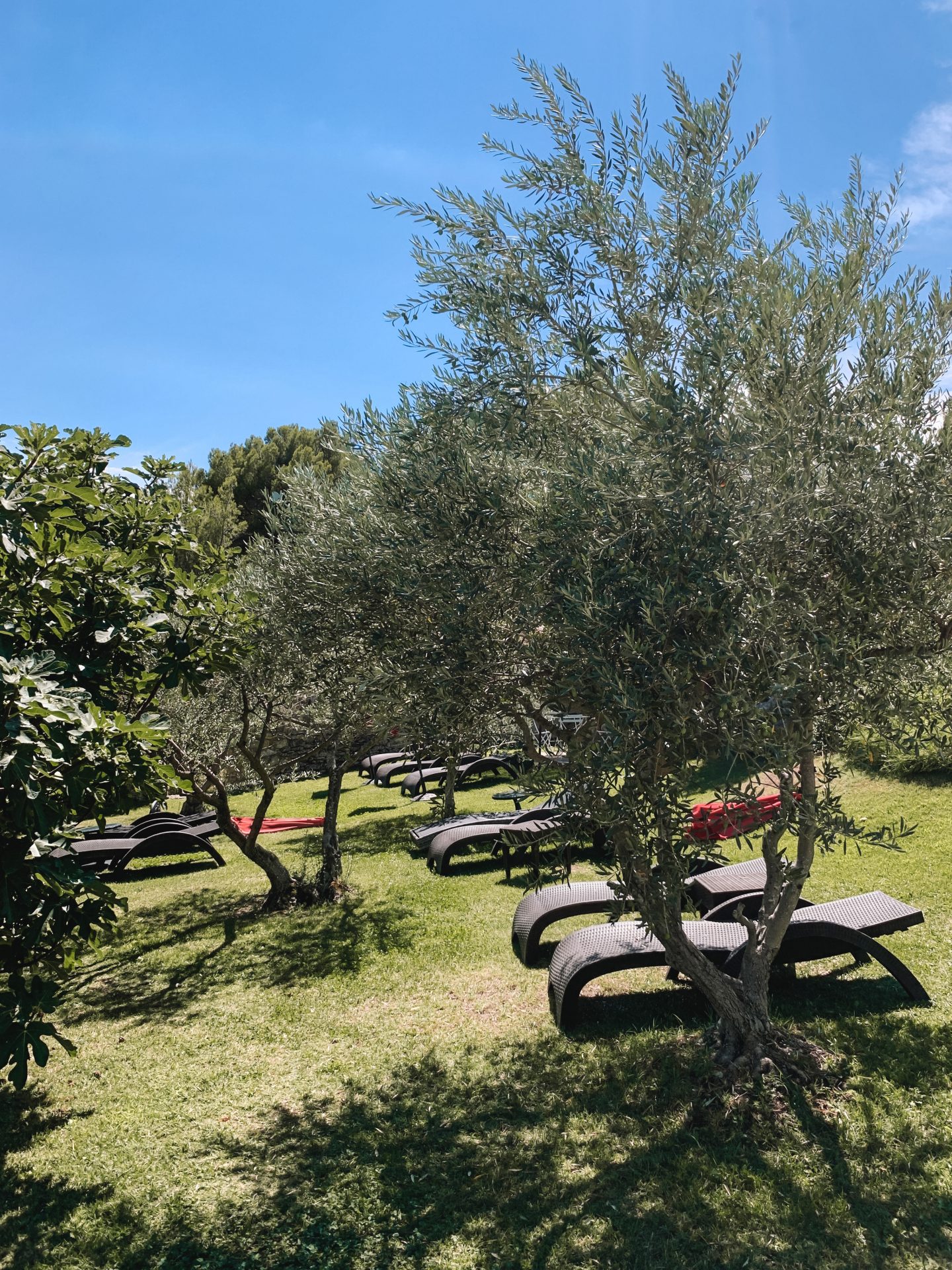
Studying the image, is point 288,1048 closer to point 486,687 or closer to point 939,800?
point 486,687

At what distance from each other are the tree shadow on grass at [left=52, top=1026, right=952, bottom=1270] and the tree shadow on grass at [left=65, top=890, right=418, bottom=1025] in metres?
3.10

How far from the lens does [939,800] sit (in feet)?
41.4

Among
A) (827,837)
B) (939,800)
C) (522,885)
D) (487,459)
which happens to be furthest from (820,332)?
(939,800)

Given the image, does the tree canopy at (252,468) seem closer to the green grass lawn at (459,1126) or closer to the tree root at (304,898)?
the tree root at (304,898)

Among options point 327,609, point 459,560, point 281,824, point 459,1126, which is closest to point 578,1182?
point 459,1126

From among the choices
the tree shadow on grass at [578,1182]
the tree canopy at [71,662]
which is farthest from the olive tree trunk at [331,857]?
the tree shadow on grass at [578,1182]

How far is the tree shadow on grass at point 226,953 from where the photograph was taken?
8.95 m

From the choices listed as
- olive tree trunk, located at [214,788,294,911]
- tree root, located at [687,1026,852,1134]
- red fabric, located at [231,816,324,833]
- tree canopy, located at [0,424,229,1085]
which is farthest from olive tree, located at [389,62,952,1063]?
red fabric, located at [231,816,324,833]

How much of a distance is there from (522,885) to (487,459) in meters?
7.99

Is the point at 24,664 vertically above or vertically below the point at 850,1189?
above

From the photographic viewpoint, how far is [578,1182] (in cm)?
494

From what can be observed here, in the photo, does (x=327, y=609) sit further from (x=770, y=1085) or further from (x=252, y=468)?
(x=252, y=468)

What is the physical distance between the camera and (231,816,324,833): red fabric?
1819 centimetres

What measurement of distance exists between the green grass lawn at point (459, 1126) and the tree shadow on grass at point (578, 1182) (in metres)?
0.02
